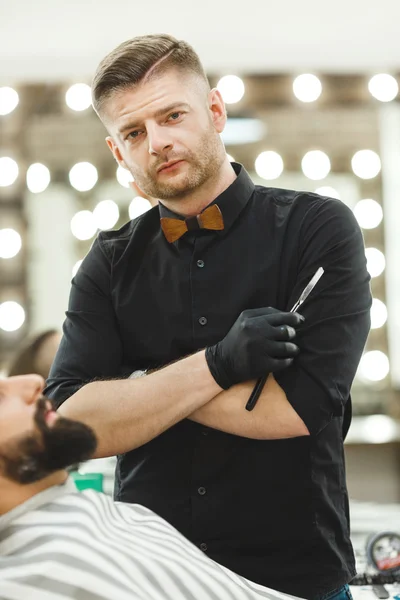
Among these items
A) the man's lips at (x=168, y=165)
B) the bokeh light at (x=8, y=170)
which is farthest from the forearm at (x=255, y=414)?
the bokeh light at (x=8, y=170)

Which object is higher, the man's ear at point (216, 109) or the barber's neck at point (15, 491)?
the man's ear at point (216, 109)

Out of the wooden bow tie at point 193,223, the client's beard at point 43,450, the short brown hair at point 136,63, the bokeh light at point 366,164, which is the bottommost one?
the client's beard at point 43,450

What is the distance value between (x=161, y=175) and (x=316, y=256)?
33cm

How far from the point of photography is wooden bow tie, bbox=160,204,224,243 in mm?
1505

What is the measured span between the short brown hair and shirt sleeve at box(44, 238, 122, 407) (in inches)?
12.9

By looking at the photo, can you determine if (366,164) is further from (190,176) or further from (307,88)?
(190,176)

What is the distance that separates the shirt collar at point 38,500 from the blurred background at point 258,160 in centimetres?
300

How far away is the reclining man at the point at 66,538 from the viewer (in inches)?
42.1

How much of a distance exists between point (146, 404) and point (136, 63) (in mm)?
634

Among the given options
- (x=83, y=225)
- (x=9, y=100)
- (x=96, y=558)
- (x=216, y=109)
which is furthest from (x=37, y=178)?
(x=96, y=558)

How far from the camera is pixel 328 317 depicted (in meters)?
1.37

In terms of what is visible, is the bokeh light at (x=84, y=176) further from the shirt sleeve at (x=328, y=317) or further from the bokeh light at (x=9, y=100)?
the shirt sleeve at (x=328, y=317)

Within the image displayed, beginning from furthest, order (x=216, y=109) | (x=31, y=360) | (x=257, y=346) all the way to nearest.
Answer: (x=31, y=360) < (x=216, y=109) < (x=257, y=346)

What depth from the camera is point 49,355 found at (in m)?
3.32
